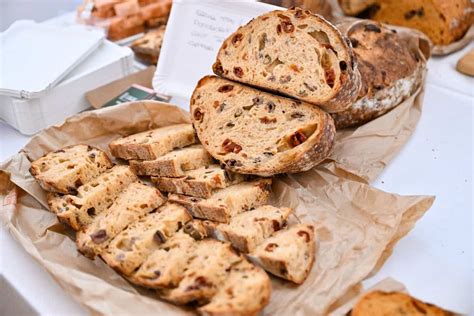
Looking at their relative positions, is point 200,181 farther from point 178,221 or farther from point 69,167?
point 69,167

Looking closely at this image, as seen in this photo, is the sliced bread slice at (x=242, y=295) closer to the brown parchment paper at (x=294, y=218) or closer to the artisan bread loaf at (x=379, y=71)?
the brown parchment paper at (x=294, y=218)

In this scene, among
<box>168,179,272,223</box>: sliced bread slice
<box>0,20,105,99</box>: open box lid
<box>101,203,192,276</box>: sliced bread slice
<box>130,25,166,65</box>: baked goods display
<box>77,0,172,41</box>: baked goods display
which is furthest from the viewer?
<box>77,0,172,41</box>: baked goods display

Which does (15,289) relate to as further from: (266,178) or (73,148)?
(266,178)

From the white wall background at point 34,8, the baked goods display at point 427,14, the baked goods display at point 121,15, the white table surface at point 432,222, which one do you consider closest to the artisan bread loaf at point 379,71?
the white table surface at point 432,222

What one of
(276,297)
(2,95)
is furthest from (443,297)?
(2,95)

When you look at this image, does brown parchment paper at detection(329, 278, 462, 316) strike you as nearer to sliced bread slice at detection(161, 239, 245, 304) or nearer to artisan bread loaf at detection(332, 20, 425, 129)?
sliced bread slice at detection(161, 239, 245, 304)

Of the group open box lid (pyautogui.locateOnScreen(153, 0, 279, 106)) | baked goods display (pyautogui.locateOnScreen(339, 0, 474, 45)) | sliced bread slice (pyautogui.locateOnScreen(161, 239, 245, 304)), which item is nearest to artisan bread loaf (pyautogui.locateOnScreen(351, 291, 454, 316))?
sliced bread slice (pyautogui.locateOnScreen(161, 239, 245, 304))
